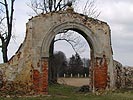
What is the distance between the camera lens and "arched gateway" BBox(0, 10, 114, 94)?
17.0 meters

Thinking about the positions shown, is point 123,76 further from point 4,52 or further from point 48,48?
point 4,52

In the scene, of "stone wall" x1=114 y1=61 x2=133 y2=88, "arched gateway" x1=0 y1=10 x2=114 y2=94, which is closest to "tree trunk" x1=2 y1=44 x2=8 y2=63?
"arched gateway" x1=0 y1=10 x2=114 y2=94

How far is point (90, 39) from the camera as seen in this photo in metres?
18.2

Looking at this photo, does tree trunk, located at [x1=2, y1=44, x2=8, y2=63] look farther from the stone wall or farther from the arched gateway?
the stone wall

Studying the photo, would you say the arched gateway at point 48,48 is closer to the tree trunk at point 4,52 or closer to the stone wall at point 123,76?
the stone wall at point 123,76

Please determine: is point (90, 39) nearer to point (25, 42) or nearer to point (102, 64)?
point (102, 64)

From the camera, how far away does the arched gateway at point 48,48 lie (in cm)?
1695

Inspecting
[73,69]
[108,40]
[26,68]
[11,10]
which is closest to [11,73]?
[26,68]

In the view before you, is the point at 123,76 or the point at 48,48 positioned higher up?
the point at 48,48

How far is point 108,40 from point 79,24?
6.60ft

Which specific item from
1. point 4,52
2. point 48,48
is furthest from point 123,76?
point 4,52

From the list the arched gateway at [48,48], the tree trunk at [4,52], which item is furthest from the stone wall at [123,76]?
the tree trunk at [4,52]

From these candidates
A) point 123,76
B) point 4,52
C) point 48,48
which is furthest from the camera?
point 4,52

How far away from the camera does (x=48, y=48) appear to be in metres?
17.3
